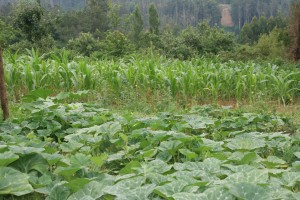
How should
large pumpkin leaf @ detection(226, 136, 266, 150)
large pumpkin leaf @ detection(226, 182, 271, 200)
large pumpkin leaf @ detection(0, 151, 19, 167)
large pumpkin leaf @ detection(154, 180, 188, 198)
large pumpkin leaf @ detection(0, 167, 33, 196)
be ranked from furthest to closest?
large pumpkin leaf @ detection(226, 136, 266, 150) → large pumpkin leaf @ detection(0, 151, 19, 167) → large pumpkin leaf @ detection(0, 167, 33, 196) → large pumpkin leaf @ detection(154, 180, 188, 198) → large pumpkin leaf @ detection(226, 182, 271, 200)

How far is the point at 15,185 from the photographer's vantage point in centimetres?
198

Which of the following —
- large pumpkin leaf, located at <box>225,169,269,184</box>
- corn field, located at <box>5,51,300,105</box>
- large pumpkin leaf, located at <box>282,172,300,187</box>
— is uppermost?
large pumpkin leaf, located at <box>225,169,269,184</box>

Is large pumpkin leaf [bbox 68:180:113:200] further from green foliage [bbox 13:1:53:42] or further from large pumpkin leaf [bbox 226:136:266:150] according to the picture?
green foliage [bbox 13:1:53:42]

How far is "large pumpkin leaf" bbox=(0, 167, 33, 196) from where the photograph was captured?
1951 millimetres

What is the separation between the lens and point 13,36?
25422mm

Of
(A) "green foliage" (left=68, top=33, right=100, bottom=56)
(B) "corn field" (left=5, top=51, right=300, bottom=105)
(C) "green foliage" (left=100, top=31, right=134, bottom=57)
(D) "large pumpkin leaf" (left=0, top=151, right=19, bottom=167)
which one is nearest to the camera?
(D) "large pumpkin leaf" (left=0, top=151, right=19, bottom=167)

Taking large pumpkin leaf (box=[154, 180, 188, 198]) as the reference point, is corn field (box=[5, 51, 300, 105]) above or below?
below

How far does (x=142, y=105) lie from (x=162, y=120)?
2.03 m

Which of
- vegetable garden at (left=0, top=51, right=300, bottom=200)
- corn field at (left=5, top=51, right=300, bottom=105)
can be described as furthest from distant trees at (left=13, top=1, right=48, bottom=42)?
vegetable garden at (left=0, top=51, right=300, bottom=200)

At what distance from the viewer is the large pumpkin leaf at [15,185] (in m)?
1.95

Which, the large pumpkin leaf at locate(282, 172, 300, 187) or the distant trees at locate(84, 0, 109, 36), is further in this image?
the distant trees at locate(84, 0, 109, 36)

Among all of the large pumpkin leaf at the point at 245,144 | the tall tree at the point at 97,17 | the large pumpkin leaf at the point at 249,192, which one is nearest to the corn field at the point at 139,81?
the large pumpkin leaf at the point at 245,144

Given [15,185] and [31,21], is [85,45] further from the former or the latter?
[15,185]

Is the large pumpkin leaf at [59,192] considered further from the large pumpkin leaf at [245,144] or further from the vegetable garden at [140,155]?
the large pumpkin leaf at [245,144]
